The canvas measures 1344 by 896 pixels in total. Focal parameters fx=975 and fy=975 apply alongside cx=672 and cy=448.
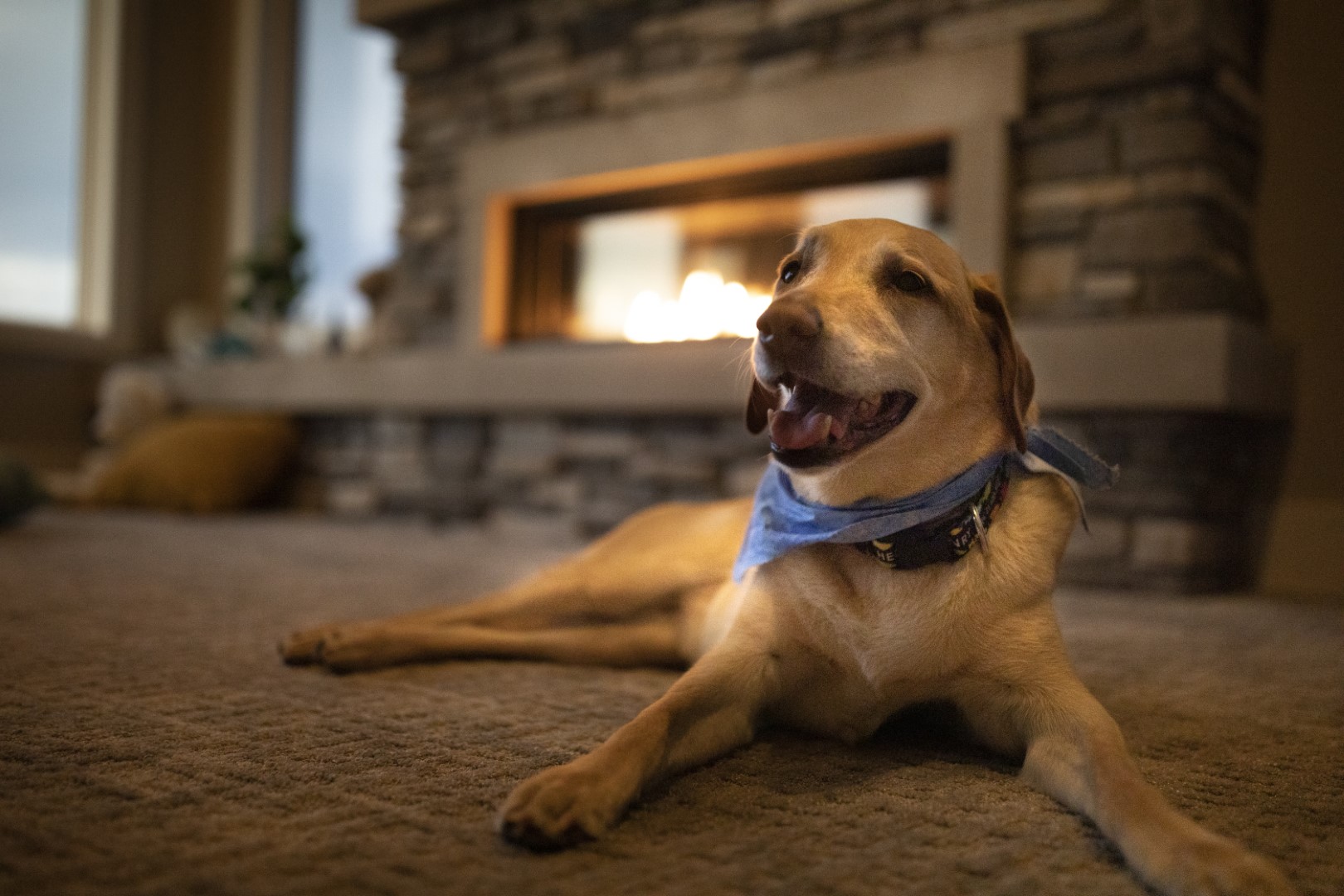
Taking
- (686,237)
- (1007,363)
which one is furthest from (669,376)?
(1007,363)

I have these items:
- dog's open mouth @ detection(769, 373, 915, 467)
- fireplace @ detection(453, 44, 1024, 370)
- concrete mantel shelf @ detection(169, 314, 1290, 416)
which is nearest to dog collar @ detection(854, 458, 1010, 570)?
dog's open mouth @ detection(769, 373, 915, 467)

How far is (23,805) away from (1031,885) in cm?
90

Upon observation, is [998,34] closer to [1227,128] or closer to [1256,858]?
[1227,128]

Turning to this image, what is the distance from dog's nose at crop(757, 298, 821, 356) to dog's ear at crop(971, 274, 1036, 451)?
0.92 feet

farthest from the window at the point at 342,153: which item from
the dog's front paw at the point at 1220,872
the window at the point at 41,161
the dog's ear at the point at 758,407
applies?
the dog's front paw at the point at 1220,872

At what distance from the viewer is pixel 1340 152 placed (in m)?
2.94

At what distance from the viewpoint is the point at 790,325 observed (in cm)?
118

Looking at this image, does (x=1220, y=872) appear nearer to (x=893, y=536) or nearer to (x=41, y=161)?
(x=893, y=536)

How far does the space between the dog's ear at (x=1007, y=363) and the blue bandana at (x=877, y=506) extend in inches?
1.8

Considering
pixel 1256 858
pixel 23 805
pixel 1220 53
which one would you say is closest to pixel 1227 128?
pixel 1220 53

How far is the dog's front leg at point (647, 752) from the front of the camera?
34.2 inches

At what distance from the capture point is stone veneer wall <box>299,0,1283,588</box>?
2703mm

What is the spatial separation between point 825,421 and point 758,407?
281 millimetres

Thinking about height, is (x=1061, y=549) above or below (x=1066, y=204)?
below
